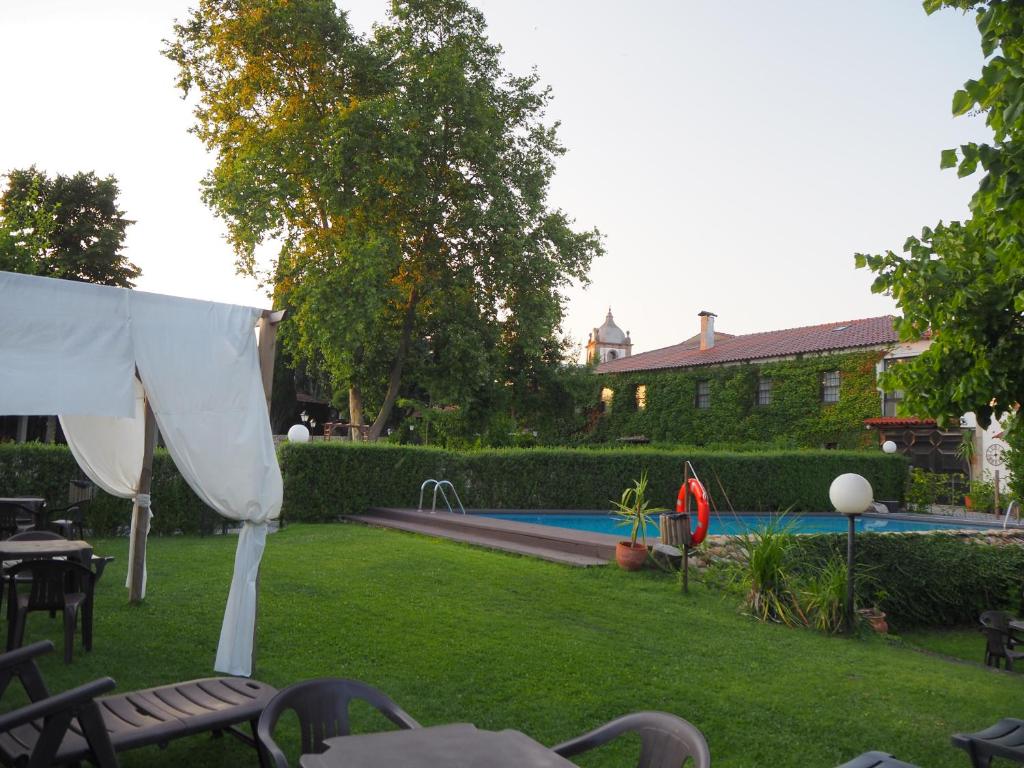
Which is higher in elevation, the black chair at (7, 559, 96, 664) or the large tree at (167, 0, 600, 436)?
the large tree at (167, 0, 600, 436)

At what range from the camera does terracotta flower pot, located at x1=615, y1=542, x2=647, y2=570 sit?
386 inches

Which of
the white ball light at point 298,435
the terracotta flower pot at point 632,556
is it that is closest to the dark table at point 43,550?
the terracotta flower pot at point 632,556

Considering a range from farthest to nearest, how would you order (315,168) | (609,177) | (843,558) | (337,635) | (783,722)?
1. (315,168)
2. (609,177)
3. (843,558)
4. (337,635)
5. (783,722)

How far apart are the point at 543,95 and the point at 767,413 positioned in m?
13.8

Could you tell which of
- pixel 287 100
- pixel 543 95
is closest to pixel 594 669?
pixel 287 100

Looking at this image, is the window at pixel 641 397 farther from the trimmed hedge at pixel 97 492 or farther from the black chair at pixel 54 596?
the black chair at pixel 54 596

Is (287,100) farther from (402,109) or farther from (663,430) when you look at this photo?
(663,430)

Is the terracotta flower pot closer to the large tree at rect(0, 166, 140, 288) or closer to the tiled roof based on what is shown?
the tiled roof

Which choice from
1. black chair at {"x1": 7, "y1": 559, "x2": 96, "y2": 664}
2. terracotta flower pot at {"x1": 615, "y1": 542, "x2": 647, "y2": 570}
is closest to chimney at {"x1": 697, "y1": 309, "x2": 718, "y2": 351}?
terracotta flower pot at {"x1": 615, "y1": 542, "x2": 647, "y2": 570}

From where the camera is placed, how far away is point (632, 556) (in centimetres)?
983

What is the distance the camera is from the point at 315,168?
21031 mm

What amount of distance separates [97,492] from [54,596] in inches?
276

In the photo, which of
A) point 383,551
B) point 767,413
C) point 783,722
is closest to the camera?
point 783,722

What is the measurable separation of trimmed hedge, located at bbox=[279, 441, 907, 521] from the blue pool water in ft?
2.09
